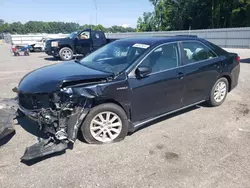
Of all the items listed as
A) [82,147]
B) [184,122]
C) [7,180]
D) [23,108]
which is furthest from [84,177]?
[184,122]

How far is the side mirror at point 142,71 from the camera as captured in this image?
3519 mm

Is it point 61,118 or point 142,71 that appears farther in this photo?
point 142,71

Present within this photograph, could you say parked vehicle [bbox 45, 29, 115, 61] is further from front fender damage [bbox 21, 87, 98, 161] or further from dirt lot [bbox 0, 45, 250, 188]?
front fender damage [bbox 21, 87, 98, 161]

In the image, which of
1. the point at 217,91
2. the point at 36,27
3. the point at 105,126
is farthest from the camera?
the point at 36,27

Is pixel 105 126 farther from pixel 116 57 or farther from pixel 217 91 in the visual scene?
pixel 217 91

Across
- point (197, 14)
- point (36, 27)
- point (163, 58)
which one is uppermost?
point (36, 27)

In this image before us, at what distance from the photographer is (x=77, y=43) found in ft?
45.2

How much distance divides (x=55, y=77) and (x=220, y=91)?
3649 mm

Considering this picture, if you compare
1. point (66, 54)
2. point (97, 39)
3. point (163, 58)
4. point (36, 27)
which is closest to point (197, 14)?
point (97, 39)

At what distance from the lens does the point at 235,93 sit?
6.20 meters

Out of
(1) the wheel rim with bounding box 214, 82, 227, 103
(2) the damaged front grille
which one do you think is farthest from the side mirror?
(1) the wheel rim with bounding box 214, 82, 227, 103

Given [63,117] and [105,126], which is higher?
[63,117]

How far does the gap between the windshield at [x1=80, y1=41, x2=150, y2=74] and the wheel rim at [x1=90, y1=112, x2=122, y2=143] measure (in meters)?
0.72

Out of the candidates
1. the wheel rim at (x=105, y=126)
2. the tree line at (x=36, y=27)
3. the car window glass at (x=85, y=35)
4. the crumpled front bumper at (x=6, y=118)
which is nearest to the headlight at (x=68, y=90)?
the wheel rim at (x=105, y=126)
